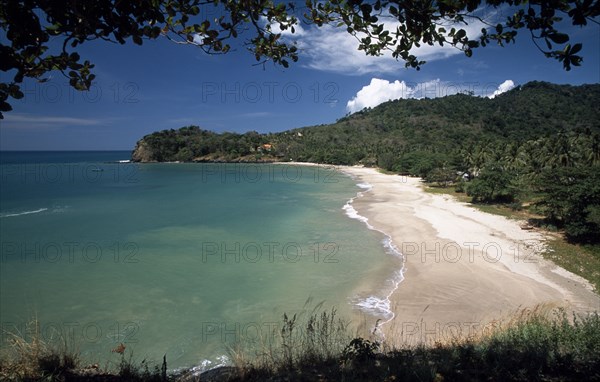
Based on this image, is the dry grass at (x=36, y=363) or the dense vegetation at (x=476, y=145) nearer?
the dry grass at (x=36, y=363)

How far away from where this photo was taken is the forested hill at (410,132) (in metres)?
112

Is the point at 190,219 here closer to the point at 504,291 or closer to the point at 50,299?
the point at 50,299

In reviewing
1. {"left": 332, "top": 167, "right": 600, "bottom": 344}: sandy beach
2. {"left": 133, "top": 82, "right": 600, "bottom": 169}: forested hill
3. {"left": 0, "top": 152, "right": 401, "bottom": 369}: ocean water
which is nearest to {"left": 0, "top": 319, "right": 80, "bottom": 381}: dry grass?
{"left": 0, "top": 152, "right": 401, "bottom": 369}: ocean water

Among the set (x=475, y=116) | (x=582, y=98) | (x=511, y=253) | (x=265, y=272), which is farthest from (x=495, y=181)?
(x=582, y=98)

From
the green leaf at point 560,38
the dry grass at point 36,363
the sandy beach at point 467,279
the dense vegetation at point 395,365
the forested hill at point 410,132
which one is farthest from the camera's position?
the forested hill at point 410,132

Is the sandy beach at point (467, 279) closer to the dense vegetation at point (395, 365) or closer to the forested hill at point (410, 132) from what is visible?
the dense vegetation at point (395, 365)

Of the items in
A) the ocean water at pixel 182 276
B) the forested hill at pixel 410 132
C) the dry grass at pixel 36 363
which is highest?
the forested hill at pixel 410 132

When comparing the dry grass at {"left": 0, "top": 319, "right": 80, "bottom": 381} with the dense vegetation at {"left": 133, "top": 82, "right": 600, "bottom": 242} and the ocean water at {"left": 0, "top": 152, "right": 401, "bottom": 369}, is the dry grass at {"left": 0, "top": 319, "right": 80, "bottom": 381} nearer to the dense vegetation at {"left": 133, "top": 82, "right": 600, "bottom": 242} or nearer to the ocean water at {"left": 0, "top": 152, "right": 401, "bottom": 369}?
the ocean water at {"left": 0, "top": 152, "right": 401, "bottom": 369}

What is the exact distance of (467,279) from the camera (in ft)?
45.9

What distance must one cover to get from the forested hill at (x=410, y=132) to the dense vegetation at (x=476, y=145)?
364mm

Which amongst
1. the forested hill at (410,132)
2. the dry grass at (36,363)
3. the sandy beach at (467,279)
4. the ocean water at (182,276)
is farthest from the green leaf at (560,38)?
the forested hill at (410,132)

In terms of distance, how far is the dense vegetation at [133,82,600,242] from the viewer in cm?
2189

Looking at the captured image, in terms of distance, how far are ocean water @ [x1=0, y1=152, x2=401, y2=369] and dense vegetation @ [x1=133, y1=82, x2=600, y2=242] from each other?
12.4 m

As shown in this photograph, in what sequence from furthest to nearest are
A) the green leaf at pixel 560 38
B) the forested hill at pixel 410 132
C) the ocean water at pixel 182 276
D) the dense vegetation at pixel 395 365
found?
1. the forested hill at pixel 410 132
2. the ocean water at pixel 182 276
3. the dense vegetation at pixel 395 365
4. the green leaf at pixel 560 38
